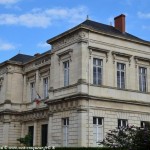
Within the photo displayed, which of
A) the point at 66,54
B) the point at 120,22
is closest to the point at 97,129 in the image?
the point at 66,54

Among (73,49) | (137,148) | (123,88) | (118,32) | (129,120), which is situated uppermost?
(118,32)

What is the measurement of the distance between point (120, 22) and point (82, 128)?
10518 mm

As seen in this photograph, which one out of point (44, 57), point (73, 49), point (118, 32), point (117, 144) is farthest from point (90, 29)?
point (117, 144)

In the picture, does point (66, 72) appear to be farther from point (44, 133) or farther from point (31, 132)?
point (31, 132)

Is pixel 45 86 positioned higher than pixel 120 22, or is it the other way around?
pixel 120 22

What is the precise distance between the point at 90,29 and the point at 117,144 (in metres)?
12.7

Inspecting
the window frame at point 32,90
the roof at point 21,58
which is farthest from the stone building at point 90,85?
the roof at point 21,58

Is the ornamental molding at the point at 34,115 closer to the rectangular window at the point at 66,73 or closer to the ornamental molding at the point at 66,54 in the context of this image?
the rectangular window at the point at 66,73

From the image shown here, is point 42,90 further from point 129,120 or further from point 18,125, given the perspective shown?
point 129,120

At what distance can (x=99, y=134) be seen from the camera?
2417 cm

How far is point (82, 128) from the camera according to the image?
23.3 meters

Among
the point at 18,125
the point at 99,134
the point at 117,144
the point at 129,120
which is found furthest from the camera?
the point at 18,125

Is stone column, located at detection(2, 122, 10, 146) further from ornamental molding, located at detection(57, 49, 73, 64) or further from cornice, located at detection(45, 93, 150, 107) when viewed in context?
ornamental molding, located at detection(57, 49, 73, 64)

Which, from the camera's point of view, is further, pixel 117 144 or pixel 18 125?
pixel 18 125
